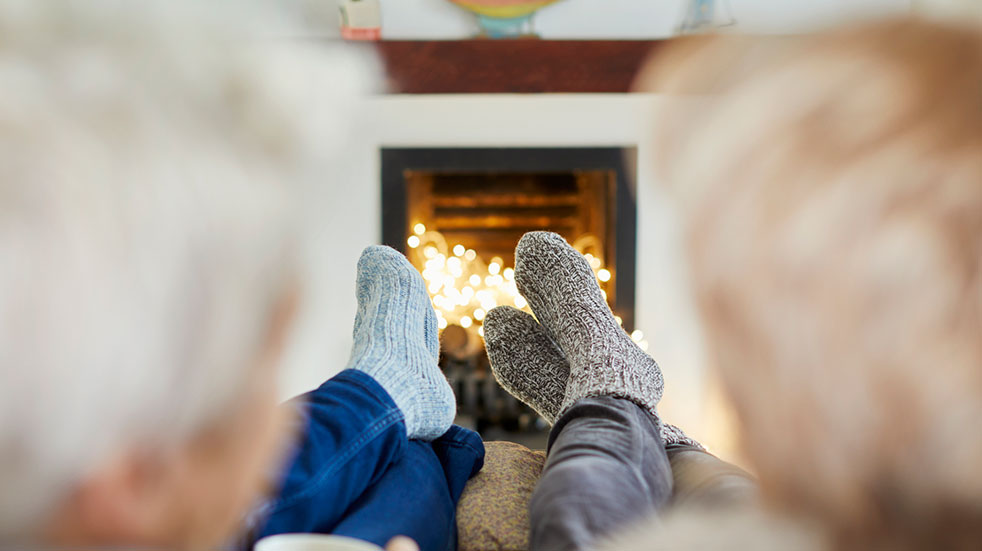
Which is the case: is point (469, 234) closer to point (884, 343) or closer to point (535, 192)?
point (535, 192)

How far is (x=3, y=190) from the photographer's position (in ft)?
0.35

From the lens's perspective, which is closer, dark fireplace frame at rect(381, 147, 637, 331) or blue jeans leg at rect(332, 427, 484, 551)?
blue jeans leg at rect(332, 427, 484, 551)

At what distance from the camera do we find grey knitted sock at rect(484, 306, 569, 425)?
37.7 inches

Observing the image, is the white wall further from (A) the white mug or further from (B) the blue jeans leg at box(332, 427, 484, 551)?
(A) the white mug

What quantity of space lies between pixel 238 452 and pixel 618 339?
2.43ft

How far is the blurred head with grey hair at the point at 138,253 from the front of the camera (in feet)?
0.36

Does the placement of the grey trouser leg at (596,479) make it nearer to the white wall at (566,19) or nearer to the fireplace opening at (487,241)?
the fireplace opening at (487,241)

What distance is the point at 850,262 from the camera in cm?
11

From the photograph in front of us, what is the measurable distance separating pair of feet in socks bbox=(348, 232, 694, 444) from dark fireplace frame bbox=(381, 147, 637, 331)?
771 mm

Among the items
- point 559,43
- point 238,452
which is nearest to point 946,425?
point 238,452

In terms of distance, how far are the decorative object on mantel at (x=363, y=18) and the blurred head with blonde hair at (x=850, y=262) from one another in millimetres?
1608

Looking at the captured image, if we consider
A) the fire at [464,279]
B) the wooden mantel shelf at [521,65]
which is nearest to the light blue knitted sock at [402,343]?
the wooden mantel shelf at [521,65]

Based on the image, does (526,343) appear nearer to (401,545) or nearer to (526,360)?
(526,360)

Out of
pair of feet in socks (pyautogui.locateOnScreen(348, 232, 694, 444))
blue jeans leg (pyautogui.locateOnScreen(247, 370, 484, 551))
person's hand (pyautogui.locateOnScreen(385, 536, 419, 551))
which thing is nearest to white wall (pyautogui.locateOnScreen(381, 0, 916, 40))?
pair of feet in socks (pyautogui.locateOnScreen(348, 232, 694, 444))
